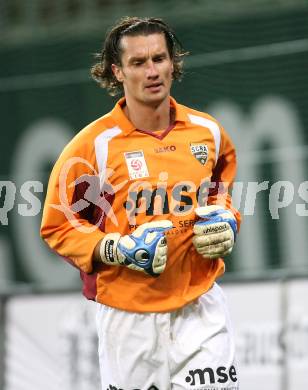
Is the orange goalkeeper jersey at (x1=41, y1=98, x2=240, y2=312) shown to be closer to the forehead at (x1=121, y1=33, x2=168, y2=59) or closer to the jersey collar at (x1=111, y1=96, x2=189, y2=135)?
the jersey collar at (x1=111, y1=96, x2=189, y2=135)

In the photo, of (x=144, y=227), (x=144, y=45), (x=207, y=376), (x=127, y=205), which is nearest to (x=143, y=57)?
(x=144, y=45)

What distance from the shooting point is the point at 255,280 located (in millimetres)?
6293

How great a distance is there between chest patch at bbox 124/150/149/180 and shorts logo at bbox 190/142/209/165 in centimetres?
24

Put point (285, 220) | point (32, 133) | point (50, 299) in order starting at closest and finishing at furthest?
point (50, 299) → point (285, 220) → point (32, 133)

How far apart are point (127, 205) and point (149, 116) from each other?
0.43 meters

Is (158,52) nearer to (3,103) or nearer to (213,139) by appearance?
(213,139)

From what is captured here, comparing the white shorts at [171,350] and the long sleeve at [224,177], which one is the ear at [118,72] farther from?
the white shorts at [171,350]

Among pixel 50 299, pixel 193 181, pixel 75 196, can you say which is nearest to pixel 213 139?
pixel 193 181

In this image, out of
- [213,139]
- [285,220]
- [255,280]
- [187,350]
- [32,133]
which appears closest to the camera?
[187,350]

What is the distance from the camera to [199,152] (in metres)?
4.74

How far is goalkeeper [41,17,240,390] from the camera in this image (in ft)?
14.9

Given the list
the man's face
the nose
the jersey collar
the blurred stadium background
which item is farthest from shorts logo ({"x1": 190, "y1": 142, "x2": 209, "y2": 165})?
the blurred stadium background

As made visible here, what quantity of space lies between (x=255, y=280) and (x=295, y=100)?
217 cm

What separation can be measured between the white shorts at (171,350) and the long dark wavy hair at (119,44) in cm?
110
